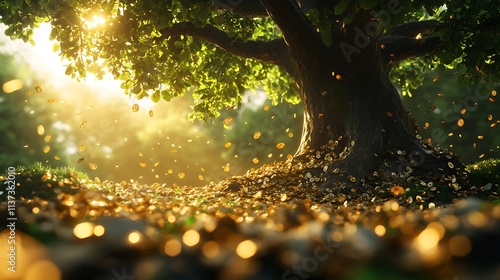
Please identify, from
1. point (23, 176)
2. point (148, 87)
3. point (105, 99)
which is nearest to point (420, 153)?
point (148, 87)

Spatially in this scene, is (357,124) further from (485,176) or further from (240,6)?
(240,6)

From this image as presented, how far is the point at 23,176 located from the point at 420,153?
341 inches

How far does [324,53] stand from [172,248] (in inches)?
401

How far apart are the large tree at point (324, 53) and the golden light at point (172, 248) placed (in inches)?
296

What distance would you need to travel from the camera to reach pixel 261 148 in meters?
38.2

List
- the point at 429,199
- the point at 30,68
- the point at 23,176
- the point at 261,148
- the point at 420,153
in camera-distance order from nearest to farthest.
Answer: the point at 429,199 → the point at 23,176 → the point at 420,153 → the point at 261,148 → the point at 30,68

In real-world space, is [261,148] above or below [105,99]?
below

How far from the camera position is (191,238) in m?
3.02

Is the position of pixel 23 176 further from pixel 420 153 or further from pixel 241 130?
pixel 241 130

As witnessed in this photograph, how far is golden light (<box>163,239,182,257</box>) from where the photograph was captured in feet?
8.98

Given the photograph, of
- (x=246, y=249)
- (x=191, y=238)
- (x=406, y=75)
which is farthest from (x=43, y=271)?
(x=406, y=75)

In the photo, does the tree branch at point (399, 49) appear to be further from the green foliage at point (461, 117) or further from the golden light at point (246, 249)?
the green foliage at point (461, 117)

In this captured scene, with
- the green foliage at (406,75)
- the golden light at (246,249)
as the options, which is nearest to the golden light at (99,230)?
the golden light at (246,249)

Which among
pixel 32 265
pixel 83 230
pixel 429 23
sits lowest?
pixel 32 265
